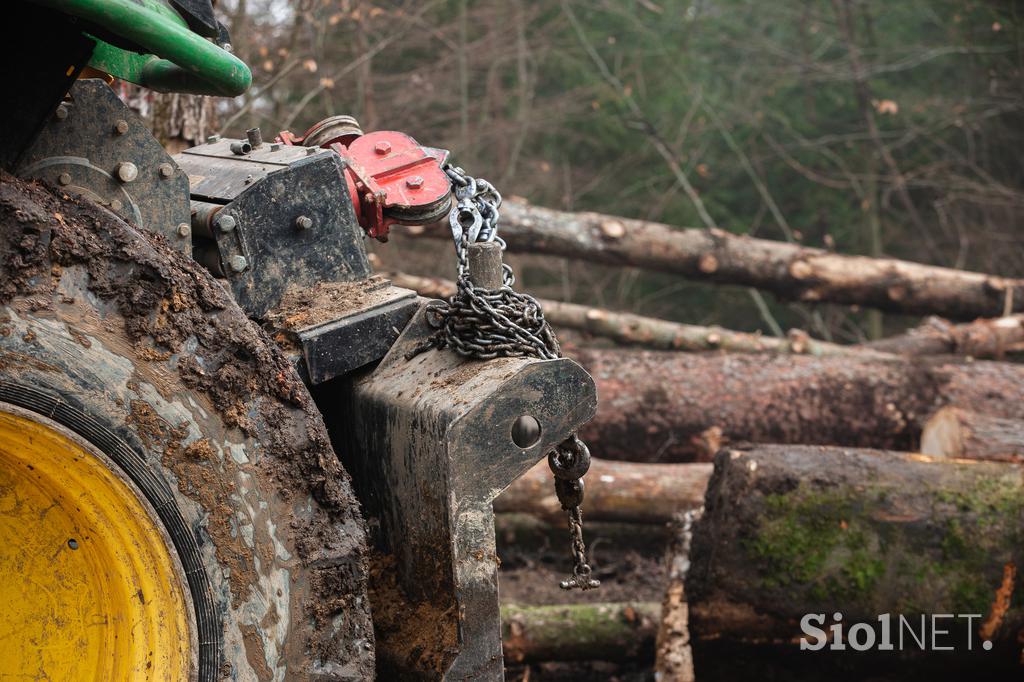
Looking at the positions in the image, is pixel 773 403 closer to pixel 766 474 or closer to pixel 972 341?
pixel 766 474

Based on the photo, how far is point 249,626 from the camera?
1997 mm

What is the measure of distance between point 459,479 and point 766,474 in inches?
73.0

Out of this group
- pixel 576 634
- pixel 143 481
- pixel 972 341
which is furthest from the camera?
pixel 972 341

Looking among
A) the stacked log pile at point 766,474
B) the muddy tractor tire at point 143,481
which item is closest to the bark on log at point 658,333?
the stacked log pile at point 766,474

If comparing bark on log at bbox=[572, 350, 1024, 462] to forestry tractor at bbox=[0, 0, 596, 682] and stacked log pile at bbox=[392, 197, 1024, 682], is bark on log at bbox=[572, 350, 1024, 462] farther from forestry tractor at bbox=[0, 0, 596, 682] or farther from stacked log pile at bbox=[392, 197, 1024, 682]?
forestry tractor at bbox=[0, 0, 596, 682]

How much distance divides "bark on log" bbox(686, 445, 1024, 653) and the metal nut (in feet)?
6.56

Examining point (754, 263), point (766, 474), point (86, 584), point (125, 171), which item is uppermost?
point (754, 263)

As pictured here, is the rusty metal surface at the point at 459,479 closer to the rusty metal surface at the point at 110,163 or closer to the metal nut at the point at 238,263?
the metal nut at the point at 238,263

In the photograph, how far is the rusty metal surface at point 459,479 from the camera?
225cm

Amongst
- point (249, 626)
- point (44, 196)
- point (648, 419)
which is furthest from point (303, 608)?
point (648, 419)

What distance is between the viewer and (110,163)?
2.33m

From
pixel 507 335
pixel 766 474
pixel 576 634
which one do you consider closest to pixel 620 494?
pixel 576 634

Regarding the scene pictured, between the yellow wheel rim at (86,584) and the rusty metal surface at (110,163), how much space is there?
2.27 feet

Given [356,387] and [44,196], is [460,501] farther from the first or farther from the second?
[44,196]
